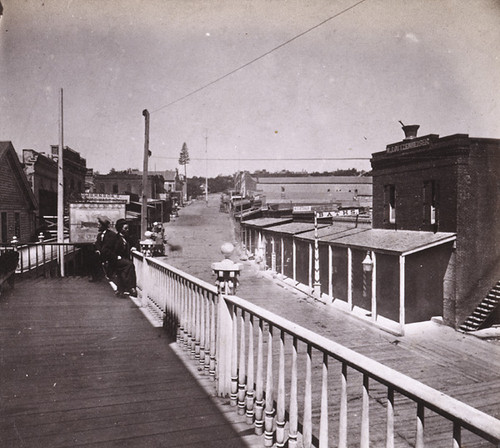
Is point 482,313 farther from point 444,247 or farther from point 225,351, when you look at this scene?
point 225,351

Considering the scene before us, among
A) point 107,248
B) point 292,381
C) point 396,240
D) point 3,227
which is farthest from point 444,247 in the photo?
point 3,227

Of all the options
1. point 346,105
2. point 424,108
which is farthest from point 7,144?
point 424,108

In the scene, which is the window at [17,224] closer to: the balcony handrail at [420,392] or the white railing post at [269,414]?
the white railing post at [269,414]

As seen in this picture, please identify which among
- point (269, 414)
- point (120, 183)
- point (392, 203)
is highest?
point (120, 183)

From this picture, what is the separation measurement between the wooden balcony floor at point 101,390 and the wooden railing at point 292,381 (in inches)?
8.6

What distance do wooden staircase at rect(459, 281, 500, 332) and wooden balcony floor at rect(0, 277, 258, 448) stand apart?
62.5 ft

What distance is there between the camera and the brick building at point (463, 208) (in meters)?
21.3

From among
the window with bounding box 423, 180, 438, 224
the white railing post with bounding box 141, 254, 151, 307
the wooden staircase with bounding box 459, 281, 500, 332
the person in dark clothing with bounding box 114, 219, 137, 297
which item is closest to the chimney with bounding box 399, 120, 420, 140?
the window with bounding box 423, 180, 438, 224

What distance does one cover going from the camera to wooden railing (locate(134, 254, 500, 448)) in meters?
1.76

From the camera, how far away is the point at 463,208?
21312 mm

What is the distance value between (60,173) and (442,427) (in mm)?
18329

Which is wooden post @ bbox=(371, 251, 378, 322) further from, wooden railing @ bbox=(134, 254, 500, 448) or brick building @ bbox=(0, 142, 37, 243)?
brick building @ bbox=(0, 142, 37, 243)

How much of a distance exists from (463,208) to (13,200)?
76.8 feet

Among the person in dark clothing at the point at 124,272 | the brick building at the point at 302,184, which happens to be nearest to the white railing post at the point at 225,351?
the person in dark clothing at the point at 124,272
